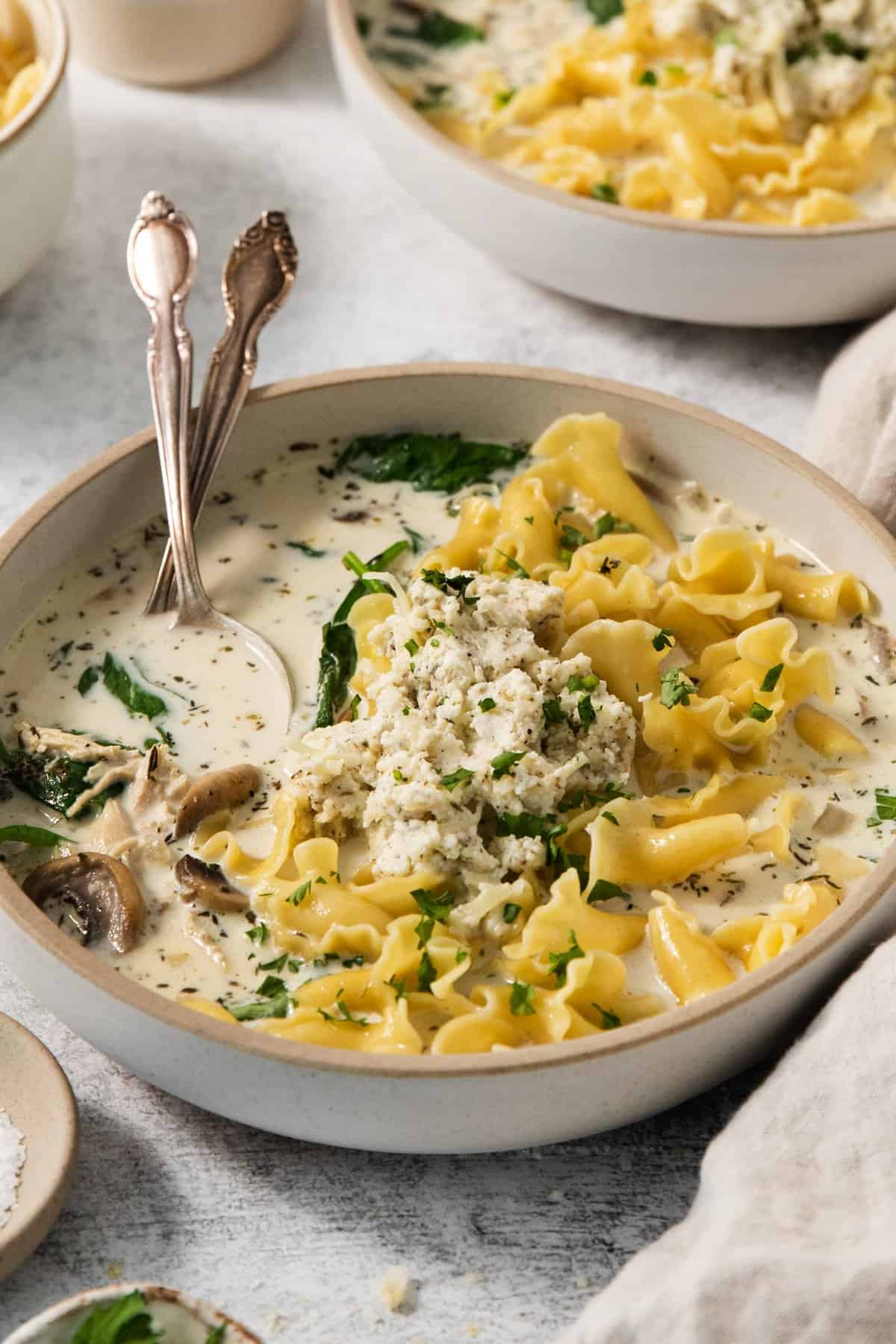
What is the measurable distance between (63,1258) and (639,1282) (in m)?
1.00

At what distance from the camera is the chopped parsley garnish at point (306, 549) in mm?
3967

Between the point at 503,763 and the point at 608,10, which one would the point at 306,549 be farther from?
the point at 608,10

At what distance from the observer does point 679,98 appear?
4.82 m

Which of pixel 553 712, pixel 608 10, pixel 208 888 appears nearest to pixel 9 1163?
pixel 208 888

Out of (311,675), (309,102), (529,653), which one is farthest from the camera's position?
(309,102)

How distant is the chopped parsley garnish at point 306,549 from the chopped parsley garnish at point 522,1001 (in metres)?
1.31

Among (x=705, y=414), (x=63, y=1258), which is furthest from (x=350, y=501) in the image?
(x=63, y=1258)

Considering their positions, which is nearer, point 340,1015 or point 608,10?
point 340,1015

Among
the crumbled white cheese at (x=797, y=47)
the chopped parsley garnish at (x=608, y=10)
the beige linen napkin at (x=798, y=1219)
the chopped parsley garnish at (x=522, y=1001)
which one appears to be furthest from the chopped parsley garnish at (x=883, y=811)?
the chopped parsley garnish at (x=608, y=10)

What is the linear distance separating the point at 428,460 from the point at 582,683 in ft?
3.34

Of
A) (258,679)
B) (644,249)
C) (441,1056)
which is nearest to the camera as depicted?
(441,1056)

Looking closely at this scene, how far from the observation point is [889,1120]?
287cm

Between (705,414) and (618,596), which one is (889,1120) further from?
(705,414)

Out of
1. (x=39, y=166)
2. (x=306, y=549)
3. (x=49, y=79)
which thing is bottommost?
(x=306, y=549)
